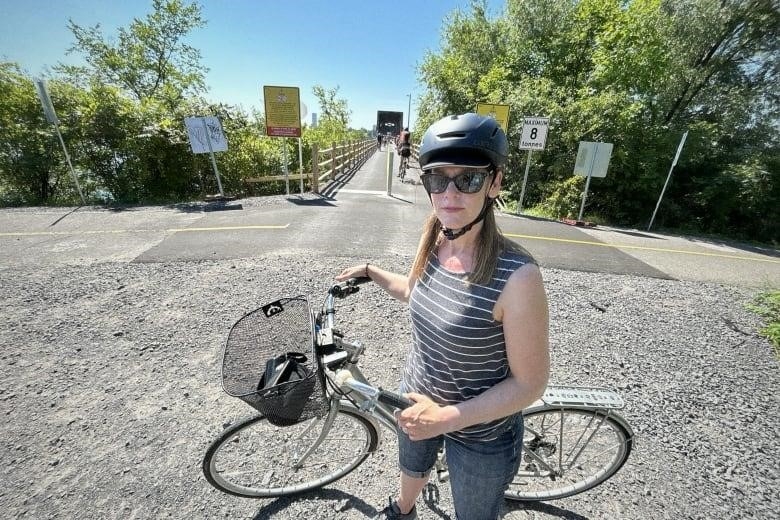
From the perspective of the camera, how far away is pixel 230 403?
2975 mm

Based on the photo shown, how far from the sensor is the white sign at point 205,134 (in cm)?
1011

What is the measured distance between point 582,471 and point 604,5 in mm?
19502

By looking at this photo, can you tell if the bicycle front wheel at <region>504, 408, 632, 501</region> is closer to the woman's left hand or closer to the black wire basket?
the woman's left hand

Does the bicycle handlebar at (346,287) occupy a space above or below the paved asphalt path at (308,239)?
above

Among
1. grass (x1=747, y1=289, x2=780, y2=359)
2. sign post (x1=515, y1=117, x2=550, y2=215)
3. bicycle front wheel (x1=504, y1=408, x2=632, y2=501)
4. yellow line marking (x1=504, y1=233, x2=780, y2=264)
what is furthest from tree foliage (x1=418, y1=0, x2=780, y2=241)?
bicycle front wheel (x1=504, y1=408, x2=632, y2=501)

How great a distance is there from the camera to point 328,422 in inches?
76.6

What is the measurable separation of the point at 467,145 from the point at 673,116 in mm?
17465

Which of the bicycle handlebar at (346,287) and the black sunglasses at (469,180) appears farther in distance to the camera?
the bicycle handlebar at (346,287)

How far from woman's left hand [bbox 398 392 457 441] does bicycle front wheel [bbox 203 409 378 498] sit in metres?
0.97

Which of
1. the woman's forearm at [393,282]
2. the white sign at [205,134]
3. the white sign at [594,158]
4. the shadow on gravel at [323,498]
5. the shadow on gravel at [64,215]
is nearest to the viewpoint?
the woman's forearm at [393,282]

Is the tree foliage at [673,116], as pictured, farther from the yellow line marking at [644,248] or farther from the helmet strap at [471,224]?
the helmet strap at [471,224]

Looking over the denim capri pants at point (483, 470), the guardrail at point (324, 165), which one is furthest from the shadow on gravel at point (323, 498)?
the guardrail at point (324, 165)

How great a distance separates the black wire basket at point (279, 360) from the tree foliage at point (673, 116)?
42.4ft

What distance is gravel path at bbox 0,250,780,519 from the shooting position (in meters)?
2.25
